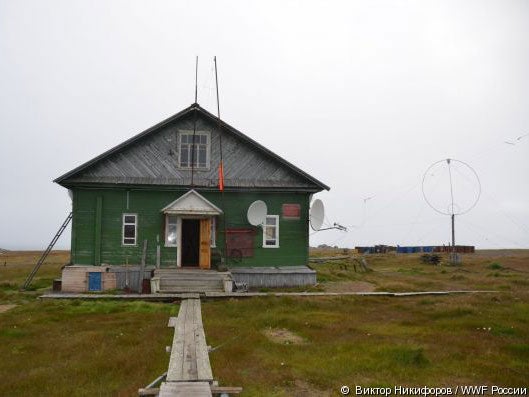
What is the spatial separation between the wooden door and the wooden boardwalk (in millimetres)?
9046

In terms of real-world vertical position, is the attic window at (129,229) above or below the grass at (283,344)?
above

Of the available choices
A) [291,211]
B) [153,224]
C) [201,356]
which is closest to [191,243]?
[153,224]

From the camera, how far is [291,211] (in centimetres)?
2244

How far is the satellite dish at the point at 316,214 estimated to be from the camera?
72.2 ft

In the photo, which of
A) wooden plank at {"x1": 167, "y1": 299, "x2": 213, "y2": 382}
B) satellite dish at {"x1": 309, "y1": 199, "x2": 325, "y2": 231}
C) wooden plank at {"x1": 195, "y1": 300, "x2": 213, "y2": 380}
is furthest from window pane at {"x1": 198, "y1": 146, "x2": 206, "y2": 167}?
wooden plank at {"x1": 195, "y1": 300, "x2": 213, "y2": 380}

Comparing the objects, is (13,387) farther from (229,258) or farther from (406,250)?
(406,250)

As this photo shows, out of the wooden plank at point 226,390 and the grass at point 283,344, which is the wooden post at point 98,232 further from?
the wooden plank at point 226,390

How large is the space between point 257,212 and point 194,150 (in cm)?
434

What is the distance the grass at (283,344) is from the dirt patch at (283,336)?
0.10 meters

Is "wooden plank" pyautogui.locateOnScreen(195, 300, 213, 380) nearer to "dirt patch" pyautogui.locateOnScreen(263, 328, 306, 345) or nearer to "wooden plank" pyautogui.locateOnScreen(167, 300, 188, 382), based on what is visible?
"wooden plank" pyautogui.locateOnScreen(167, 300, 188, 382)

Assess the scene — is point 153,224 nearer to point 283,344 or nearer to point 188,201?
point 188,201

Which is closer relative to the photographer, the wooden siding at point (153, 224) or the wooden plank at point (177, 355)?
the wooden plank at point (177, 355)

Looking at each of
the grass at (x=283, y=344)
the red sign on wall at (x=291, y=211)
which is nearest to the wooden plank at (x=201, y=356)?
the grass at (x=283, y=344)

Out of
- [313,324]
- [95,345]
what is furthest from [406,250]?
[95,345]
